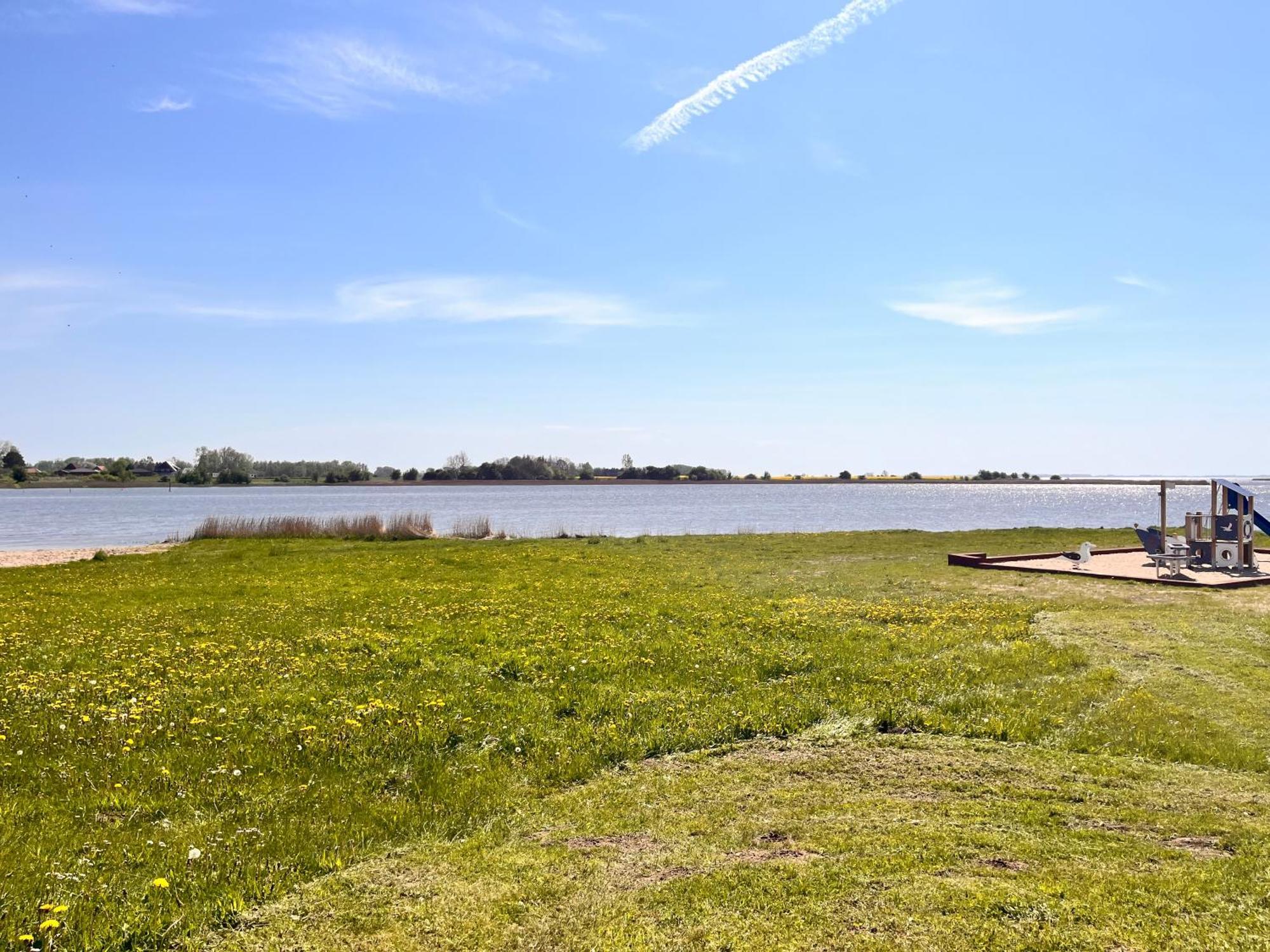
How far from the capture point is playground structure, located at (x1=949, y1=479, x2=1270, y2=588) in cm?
2242

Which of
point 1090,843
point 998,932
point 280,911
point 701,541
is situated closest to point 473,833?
point 280,911

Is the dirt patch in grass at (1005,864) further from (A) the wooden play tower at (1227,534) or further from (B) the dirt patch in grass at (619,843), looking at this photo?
(A) the wooden play tower at (1227,534)

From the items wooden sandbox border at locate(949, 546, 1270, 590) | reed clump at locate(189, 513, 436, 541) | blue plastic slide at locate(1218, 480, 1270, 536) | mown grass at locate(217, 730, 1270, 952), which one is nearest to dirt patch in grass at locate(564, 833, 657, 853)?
mown grass at locate(217, 730, 1270, 952)

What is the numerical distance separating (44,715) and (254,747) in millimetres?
3092

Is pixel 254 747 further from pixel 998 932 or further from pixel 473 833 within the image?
pixel 998 932

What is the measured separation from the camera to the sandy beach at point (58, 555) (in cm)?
3706

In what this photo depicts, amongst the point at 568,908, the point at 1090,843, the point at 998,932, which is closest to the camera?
the point at 998,932

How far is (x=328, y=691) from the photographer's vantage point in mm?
11148

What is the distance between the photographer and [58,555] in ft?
134

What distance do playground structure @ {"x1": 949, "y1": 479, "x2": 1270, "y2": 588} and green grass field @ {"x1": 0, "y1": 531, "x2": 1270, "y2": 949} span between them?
5321 mm

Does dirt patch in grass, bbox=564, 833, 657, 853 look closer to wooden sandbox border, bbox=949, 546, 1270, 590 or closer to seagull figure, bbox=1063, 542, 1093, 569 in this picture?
wooden sandbox border, bbox=949, 546, 1270, 590

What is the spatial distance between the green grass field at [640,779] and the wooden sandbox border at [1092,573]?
12.5ft

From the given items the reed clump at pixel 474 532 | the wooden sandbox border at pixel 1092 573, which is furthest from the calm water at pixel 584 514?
the wooden sandbox border at pixel 1092 573

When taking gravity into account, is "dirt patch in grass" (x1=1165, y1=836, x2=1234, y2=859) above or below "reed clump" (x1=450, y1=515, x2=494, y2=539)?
above
